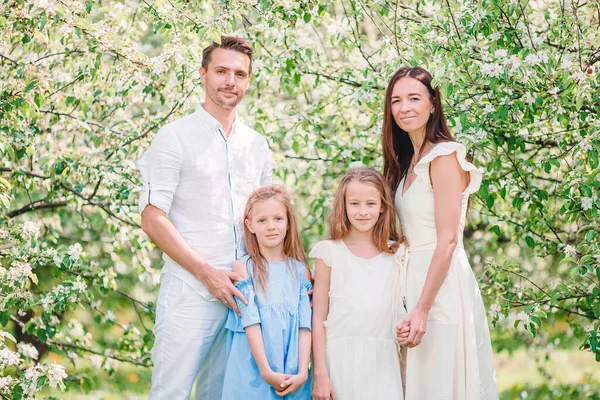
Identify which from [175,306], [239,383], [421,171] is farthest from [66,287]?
[421,171]

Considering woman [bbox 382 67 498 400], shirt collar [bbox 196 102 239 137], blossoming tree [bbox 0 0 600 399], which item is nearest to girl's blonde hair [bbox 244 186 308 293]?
shirt collar [bbox 196 102 239 137]

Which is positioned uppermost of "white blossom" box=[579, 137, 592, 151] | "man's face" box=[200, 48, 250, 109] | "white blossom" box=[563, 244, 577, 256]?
"man's face" box=[200, 48, 250, 109]

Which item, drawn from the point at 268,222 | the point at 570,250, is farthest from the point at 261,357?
the point at 570,250

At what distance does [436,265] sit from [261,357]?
2.60ft

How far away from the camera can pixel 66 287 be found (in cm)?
365

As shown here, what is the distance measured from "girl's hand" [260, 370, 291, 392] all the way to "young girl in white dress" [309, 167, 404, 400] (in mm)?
163

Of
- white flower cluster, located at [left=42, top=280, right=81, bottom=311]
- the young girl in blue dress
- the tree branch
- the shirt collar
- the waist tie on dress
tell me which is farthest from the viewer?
the tree branch

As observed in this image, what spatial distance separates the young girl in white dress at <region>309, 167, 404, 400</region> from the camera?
10.4 ft

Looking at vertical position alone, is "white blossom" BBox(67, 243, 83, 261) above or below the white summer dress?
above

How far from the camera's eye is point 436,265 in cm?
305

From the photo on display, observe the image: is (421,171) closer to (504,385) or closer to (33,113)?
(33,113)

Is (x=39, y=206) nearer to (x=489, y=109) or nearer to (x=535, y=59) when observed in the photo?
(x=489, y=109)

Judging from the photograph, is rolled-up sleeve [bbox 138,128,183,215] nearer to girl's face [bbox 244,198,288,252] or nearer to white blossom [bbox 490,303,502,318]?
girl's face [bbox 244,198,288,252]

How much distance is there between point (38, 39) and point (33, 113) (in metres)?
0.42
